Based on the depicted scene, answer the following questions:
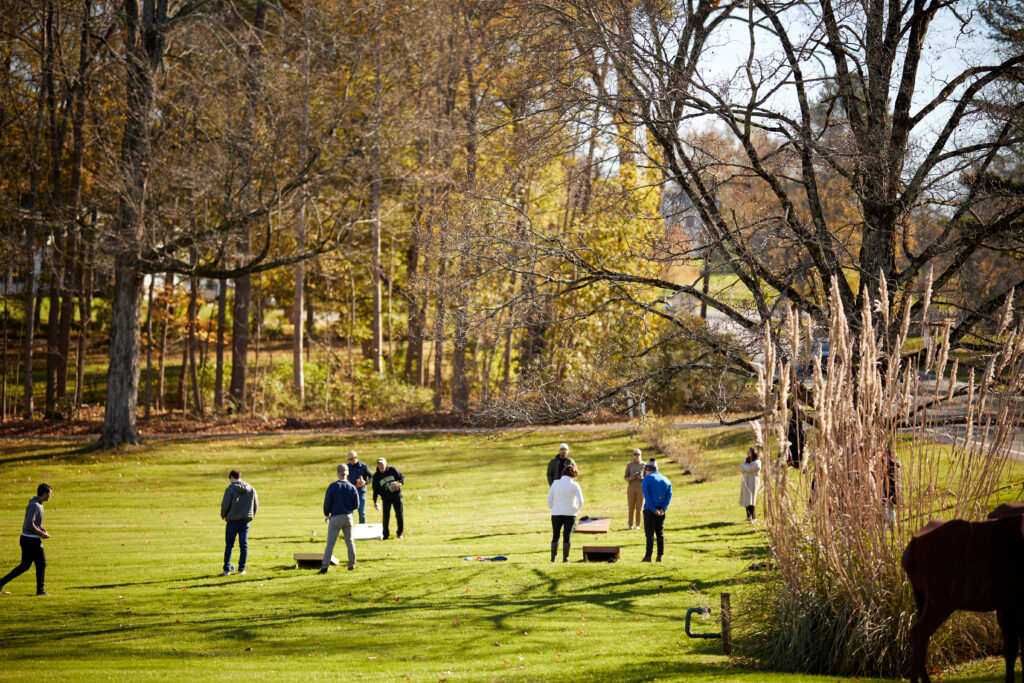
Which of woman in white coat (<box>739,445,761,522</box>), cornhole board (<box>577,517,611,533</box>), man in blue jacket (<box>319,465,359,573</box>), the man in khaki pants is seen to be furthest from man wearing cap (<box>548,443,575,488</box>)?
man in blue jacket (<box>319,465,359,573</box>)

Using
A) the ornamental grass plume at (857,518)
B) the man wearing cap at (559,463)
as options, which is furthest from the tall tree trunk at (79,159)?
the ornamental grass plume at (857,518)

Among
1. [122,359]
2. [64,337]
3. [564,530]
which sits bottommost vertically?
[564,530]

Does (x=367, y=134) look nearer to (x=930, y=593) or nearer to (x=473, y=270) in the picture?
(x=473, y=270)

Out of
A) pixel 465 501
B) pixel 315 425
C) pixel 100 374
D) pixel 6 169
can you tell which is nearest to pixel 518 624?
pixel 465 501

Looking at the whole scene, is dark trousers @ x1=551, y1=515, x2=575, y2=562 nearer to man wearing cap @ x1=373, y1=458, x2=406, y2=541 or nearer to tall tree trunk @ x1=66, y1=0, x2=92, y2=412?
man wearing cap @ x1=373, y1=458, x2=406, y2=541

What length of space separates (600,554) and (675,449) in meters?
11.7

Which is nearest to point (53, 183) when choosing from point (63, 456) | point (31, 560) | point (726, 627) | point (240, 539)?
point (63, 456)

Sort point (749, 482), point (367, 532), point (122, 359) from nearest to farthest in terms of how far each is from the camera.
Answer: point (749, 482) < point (367, 532) < point (122, 359)

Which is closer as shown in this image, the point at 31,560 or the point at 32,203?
the point at 31,560

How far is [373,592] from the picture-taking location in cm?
1306

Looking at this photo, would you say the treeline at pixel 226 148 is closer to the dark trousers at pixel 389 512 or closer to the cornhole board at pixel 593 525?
the dark trousers at pixel 389 512

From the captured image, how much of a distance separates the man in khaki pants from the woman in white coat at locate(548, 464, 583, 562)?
2581 mm

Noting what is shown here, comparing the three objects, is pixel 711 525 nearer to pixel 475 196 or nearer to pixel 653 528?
pixel 653 528

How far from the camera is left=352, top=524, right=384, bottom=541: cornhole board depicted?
16.8m
